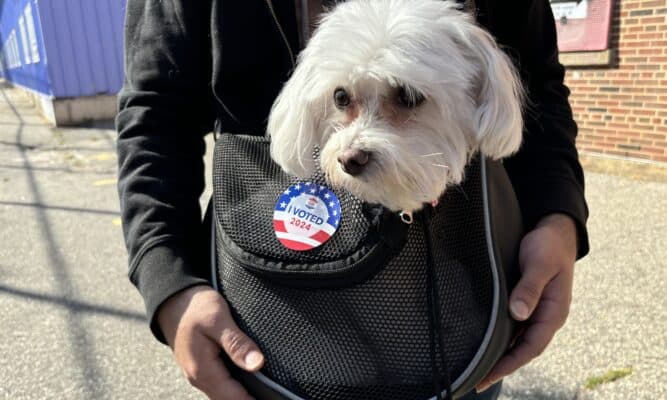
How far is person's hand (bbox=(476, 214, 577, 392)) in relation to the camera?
1237 millimetres

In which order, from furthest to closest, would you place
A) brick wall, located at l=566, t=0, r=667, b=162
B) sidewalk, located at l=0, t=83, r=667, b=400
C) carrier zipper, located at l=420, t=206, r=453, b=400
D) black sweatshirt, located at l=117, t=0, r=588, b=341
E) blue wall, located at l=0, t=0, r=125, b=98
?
blue wall, located at l=0, t=0, r=125, b=98 < brick wall, located at l=566, t=0, r=667, b=162 < sidewalk, located at l=0, t=83, r=667, b=400 < black sweatshirt, located at l=117, t=0, r=588, b=341 < carrier zipper, located at l=420, t=206, r=453, b=400

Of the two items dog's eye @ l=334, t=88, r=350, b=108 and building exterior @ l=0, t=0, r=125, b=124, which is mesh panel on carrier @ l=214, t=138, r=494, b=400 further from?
building exterior @ l=0, t=0, r=125, b=124

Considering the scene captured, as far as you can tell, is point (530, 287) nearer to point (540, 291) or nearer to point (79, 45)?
point (540, 291)

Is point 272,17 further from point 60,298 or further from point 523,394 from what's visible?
point 60,298

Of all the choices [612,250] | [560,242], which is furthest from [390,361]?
[612,250]

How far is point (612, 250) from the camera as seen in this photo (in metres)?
4.38

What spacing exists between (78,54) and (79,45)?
232mm

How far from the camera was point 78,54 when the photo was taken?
1286 cm

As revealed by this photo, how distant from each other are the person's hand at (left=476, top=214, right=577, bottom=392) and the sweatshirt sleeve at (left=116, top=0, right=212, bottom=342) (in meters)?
0.73

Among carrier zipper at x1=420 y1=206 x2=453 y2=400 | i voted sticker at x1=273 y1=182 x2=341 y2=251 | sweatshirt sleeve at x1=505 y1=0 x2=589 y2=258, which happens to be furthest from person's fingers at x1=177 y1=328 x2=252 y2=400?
sweatshirt sleeve at x1=505 y1=0 x2=589 y2=258

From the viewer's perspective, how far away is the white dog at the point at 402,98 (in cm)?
118

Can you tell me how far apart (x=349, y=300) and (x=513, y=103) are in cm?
54

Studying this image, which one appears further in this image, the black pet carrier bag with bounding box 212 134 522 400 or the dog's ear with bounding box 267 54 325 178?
the dog's ear with bounding box 267 54 325 178

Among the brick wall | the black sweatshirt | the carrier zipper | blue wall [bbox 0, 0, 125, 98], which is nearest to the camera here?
the carrier zipper
